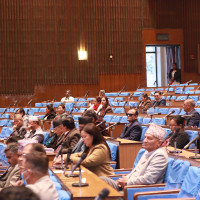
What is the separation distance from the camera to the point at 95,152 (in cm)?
475

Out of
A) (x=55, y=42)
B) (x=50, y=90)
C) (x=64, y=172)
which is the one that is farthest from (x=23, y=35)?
(x=64, y=172)

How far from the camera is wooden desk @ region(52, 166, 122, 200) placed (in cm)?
331

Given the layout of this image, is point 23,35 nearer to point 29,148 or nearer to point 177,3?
point 177,3

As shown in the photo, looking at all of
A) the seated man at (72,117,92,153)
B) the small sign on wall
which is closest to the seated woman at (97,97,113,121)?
the seated man at (72,117,92,153)

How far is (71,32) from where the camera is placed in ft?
58.0

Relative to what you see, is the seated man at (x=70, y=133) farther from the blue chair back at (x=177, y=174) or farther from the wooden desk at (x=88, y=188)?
the blue chair back at (x=177, y=174)

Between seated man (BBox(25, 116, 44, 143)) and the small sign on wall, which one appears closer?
seated man (BBox(25, 116, 44, 143))

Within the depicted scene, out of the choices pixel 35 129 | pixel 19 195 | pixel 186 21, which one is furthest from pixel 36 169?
pixel 186 21

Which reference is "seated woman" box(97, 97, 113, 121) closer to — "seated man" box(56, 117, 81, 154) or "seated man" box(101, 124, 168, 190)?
"seated man" box(56, 117, 81, 154)

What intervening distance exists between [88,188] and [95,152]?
3.85 feet

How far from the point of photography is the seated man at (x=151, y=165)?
173 inches

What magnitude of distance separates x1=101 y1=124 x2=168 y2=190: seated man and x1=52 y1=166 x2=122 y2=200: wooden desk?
48 cm

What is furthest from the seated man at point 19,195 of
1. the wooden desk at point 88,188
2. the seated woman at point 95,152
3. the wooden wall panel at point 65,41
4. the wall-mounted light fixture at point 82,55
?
the wall-mounted light fixture at point 82,55

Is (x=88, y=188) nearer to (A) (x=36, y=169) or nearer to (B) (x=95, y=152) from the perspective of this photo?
(A) (x=36, y=169)
